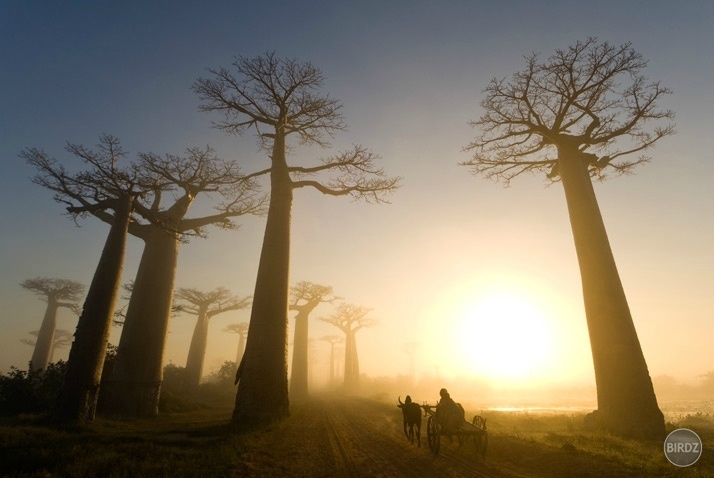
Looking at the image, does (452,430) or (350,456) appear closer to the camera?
(350,456)

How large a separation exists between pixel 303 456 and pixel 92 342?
7.06 m

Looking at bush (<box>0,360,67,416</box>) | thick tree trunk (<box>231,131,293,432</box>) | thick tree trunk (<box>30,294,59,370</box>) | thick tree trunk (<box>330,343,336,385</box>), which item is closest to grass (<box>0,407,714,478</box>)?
thick tree trunk (<box>231,131,293,432</box>)

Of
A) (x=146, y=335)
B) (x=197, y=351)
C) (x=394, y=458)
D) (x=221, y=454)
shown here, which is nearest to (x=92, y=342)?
(x=146, y=335)

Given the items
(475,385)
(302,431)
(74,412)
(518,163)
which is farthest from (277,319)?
(475,385)

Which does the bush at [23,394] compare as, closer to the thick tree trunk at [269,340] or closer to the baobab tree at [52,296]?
the thick tree trunk at [269,340]

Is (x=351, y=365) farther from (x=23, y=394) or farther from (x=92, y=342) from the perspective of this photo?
(x=92, y=342)

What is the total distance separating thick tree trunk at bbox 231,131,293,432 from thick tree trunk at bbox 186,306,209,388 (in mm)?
20651

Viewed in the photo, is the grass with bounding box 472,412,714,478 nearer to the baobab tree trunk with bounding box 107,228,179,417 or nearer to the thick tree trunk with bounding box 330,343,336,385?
the baobab tree trunk with bounding box 107,228,179,417

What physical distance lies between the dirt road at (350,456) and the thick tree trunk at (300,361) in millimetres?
24636

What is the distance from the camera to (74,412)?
9.15 meters

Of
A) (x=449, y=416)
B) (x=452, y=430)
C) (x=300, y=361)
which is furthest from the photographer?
(x=300, y=361)

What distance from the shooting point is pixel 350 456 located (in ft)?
22.2

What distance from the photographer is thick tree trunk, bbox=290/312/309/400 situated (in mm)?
32719

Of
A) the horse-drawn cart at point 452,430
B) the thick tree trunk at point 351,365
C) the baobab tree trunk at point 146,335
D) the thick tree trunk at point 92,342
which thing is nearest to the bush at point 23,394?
the baobab tree trunk at point 146,335
